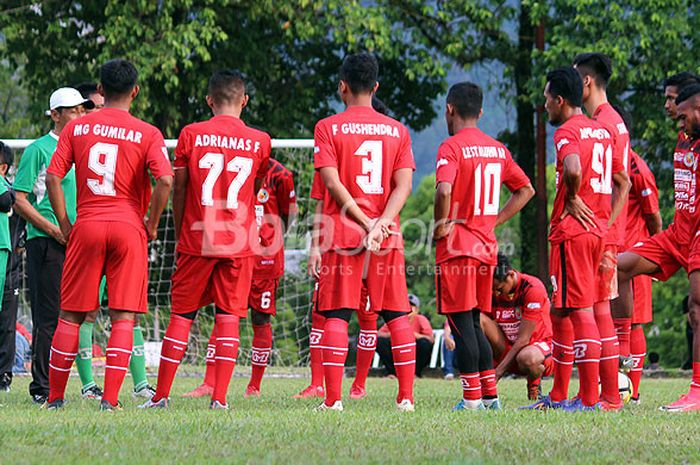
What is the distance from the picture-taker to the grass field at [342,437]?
5.60 meters

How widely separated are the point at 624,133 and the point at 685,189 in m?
0.69

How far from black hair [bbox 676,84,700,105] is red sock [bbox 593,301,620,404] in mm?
1755

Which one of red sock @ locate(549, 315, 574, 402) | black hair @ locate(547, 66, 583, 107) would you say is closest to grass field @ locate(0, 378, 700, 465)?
red sock @ locate(549, 315, 574, 402)

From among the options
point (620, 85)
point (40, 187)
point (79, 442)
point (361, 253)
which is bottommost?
point (79, 442)

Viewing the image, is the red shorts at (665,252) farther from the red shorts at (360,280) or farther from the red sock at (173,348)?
the red sock at (173,348)

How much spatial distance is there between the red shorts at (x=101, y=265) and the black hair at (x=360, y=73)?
6.47 feet

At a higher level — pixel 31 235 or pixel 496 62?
pixel 496 62

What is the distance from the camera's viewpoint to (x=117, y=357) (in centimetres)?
794

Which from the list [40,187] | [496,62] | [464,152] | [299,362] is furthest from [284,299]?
[464,152]

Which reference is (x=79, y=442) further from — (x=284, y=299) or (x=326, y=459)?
(x=284, y=299)

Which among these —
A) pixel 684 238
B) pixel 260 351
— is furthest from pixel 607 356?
pixel 260 351

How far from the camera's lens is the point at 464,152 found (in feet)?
28.5

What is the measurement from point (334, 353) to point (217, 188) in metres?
1.50

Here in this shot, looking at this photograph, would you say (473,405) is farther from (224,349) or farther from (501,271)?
(501,271)
